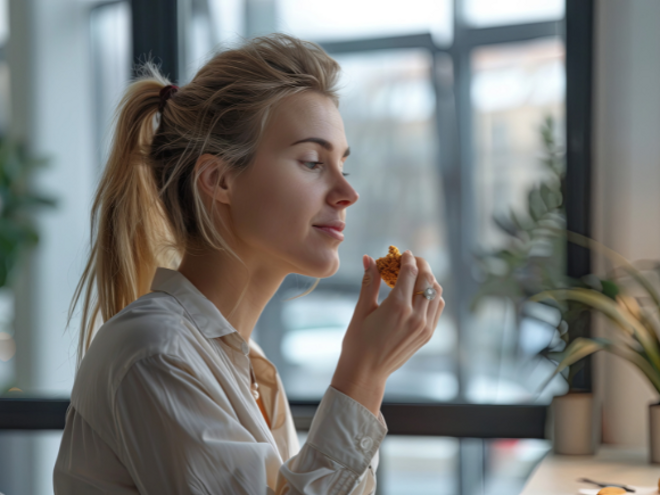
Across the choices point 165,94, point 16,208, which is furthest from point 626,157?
point 16,208

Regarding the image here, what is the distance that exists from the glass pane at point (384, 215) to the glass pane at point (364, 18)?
7 cm

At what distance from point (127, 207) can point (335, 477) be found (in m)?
0.57

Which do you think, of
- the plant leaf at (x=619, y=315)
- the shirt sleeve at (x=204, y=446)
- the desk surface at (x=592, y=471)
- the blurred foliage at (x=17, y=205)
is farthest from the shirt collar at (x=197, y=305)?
the blurred foliage at (x=17, y=205)

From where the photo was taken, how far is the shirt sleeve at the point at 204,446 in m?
0.73

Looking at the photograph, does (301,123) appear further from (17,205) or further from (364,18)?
(17,205)

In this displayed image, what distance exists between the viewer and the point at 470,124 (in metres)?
1.63

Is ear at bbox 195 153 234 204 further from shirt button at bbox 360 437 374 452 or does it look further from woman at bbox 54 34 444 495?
shirt button at bbox 360 437 374 452

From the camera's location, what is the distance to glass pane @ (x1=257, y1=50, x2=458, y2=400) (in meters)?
1.65

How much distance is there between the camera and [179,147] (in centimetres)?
96

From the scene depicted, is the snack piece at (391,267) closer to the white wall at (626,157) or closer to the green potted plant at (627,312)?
the green potted plant at (627,312)

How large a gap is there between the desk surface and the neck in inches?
23.9

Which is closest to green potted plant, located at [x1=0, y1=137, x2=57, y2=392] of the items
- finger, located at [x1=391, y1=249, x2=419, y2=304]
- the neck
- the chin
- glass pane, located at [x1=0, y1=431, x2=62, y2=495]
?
glass pane, located at [x1=0, y1=431, x2=62, y2=495]

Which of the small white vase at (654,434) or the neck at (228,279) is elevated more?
the neck at (228,279)

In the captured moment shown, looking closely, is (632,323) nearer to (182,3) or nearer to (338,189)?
(338,189)
